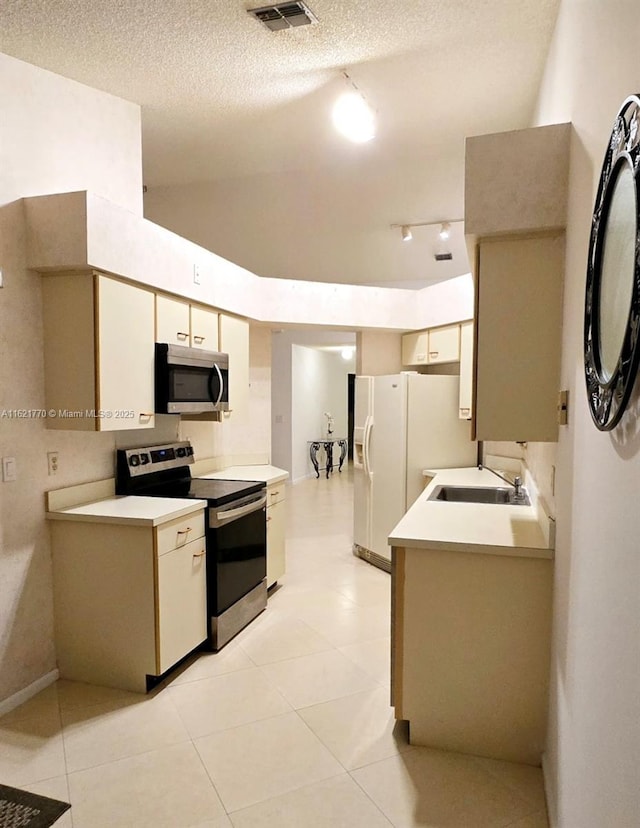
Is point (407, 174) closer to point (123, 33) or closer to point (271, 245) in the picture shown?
point (271, 245)

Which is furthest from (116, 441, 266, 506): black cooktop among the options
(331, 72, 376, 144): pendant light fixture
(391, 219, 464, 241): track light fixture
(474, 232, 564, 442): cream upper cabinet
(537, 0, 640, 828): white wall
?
(391, 219, 464, 241): track light fixture

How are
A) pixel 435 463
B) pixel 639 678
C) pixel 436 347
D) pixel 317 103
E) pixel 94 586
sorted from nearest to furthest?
pixel 639 678
pixel 94 586
pixel 317 103
pixel 435 463
pixel 436 347

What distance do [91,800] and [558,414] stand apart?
85.7 inches

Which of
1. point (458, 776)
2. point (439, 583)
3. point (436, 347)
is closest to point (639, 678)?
point (439, 583)

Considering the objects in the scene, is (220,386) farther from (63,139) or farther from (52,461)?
(63,139)

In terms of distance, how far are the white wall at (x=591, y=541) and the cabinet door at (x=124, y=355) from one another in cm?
204

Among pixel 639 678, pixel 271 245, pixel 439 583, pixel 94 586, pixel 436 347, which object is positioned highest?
pixel 271 245

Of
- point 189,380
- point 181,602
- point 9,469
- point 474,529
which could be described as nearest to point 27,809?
point 181,602

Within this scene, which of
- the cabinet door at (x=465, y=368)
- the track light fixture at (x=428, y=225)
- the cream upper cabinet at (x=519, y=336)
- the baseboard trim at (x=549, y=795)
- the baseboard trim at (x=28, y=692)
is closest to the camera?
the baseboard trim at (x=549, y=795)

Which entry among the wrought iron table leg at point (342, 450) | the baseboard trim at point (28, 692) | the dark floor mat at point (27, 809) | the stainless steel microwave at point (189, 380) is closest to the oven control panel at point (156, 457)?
the stainless steel microwave at point (189, 380)

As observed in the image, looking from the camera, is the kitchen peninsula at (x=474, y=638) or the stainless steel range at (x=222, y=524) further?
the stainless steel range at (x=222, y=524)

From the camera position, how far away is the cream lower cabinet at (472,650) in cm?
209

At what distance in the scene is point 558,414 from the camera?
1.94m

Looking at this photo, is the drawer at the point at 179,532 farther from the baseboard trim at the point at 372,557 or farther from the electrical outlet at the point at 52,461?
the baseboard trim at the point at 372,557
